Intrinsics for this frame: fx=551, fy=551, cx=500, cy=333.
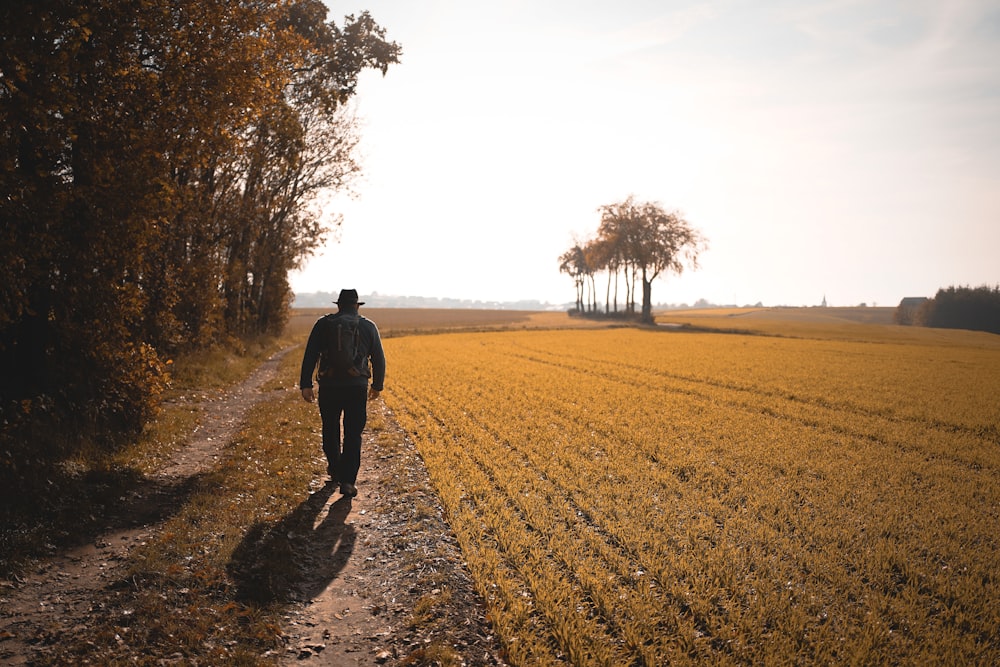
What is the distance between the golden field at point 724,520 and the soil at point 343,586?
0.37 m

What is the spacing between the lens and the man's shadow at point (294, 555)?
237 inches

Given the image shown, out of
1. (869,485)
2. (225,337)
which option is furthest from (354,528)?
(225,337)

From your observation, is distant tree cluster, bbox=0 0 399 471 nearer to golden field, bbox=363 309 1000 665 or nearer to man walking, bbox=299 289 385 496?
man walking, bbox=299 289 385 496

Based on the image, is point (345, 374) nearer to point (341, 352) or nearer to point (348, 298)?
point (341, 352)

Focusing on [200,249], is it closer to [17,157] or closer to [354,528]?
[17,157]

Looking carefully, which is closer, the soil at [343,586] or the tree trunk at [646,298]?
the soil at [343,586]

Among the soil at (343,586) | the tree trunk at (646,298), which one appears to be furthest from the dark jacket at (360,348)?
the tree trunk at (646,298)

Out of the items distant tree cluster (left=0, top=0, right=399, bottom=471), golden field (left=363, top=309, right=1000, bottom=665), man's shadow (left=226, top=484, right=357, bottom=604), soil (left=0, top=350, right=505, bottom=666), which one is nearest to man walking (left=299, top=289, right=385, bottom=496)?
soil (left=0, top=350, right=505, bottom=666)

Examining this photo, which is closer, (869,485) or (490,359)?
(869,485)

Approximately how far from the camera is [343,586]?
627 cm

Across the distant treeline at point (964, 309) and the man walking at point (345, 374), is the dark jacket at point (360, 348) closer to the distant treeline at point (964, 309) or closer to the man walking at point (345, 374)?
the man walking at point (345, 374)

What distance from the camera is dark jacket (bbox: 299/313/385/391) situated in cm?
880

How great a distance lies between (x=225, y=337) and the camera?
25906 millimetres

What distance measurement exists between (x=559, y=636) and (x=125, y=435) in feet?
30.1
